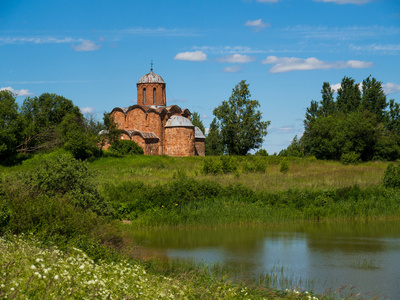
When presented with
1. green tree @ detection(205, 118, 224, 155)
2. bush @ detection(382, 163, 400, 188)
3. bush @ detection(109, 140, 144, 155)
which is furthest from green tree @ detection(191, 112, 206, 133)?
bush @ detection(382, 163, 400, 188)

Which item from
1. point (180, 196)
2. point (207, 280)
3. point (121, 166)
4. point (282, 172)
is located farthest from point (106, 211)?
point (121, 166)

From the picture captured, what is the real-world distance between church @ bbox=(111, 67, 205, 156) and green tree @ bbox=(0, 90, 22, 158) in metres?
9.11

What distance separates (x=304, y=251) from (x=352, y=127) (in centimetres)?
3347

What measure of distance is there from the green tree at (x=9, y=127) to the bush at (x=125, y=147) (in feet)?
23.4

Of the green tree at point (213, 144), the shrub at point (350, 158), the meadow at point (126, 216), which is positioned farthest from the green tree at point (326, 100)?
the meadow at point (126, 216)

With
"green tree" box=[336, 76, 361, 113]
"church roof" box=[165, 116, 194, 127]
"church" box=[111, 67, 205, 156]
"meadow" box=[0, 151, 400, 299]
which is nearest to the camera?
"meadow" box=[0, 151, 400, 299]

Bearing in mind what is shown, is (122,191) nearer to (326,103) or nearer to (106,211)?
(106,211)

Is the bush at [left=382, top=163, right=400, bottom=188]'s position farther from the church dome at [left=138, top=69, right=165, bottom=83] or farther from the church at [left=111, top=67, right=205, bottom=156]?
the church dome at [left=138, top=69, right=165, bottom=83]

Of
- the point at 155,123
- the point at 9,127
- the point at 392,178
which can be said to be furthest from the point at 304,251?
the point at 155,123

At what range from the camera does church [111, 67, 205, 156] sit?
45.3 m

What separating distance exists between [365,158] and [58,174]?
3645 cm

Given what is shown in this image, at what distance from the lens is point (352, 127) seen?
148 feet

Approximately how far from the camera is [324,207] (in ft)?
62.3

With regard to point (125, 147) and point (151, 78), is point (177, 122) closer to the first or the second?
point (151, 78)
